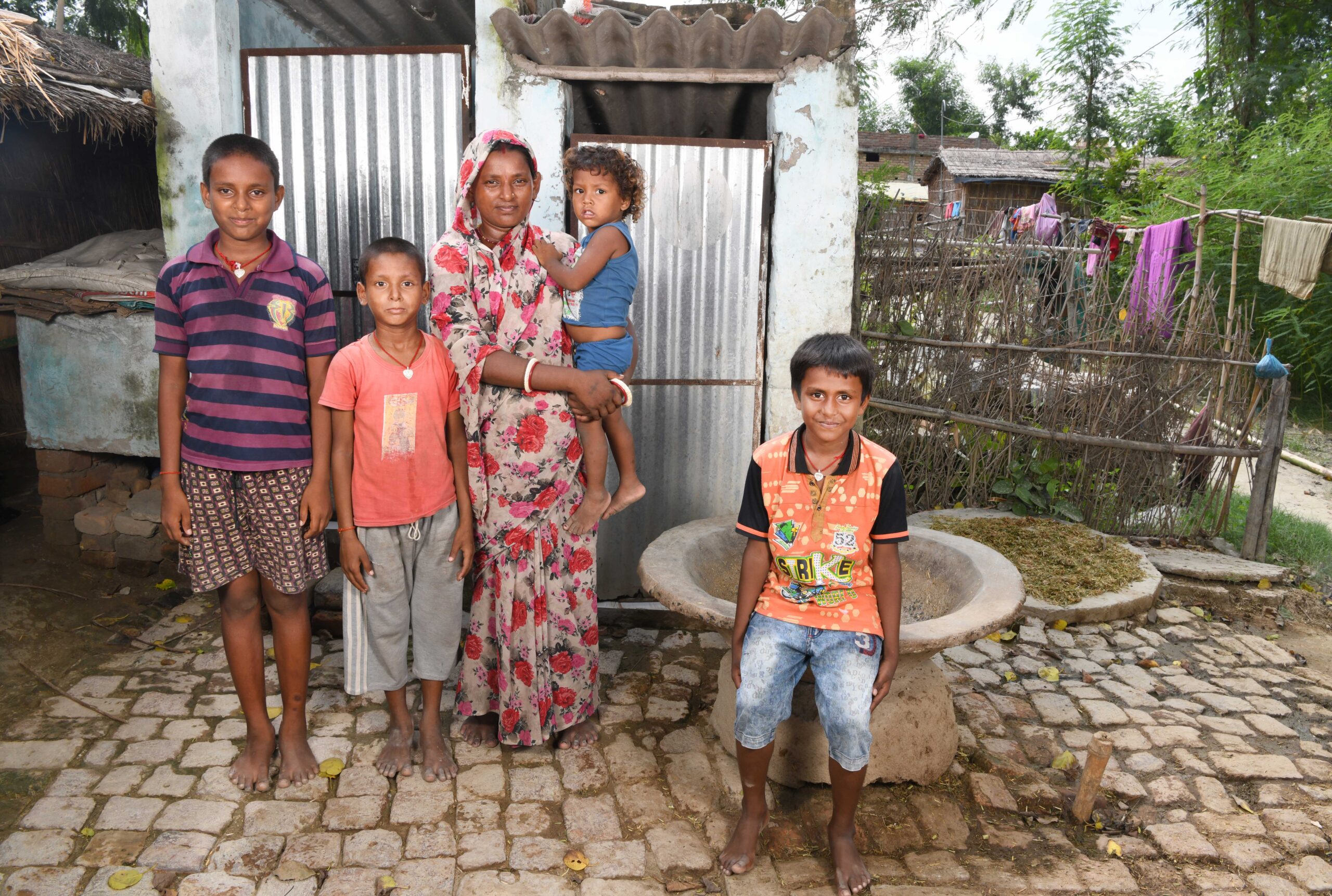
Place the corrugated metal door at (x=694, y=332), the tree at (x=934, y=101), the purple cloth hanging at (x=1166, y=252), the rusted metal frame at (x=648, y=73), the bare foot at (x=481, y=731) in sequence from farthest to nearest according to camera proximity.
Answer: the tree at (x=934, y=101)
the purple cloth hanging at (x=1166, y=252)
the corrugated metal door at (x=694, y=332)
the rusted metal frame at (x=648, y=73)
the bare foot at (x=481, y=731)

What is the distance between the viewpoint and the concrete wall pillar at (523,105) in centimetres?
385

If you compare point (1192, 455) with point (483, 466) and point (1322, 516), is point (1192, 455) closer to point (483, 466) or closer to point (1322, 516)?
point (1322, 516)

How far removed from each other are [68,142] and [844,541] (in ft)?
20.7

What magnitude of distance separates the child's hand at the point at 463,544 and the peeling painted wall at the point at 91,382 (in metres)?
2.74

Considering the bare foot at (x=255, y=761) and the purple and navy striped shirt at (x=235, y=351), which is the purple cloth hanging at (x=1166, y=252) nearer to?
the purple and navy striped shirt at (x=235, y=351)

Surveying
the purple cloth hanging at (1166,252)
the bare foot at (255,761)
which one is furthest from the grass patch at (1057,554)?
the bare foot at (255,761)

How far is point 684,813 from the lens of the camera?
9.36ft

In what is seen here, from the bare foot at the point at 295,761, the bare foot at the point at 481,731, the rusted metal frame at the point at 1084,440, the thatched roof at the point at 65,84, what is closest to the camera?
the bare foot at the point at 295,761

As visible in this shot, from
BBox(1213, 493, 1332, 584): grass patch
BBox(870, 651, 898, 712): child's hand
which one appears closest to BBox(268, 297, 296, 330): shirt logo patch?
BBox(870, 651, 898, 712): child's hand

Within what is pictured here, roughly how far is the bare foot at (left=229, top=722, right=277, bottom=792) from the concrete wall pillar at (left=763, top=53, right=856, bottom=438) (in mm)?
2543

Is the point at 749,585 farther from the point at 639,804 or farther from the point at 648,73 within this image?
the point at 648,73

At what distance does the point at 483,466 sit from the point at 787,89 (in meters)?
2.31

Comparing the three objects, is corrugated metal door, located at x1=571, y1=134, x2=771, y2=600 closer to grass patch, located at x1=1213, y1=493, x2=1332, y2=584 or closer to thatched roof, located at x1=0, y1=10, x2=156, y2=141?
thatched roof, located at x1=0, y1=10, x2=156, y2=141

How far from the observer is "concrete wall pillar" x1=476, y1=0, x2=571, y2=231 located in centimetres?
385
